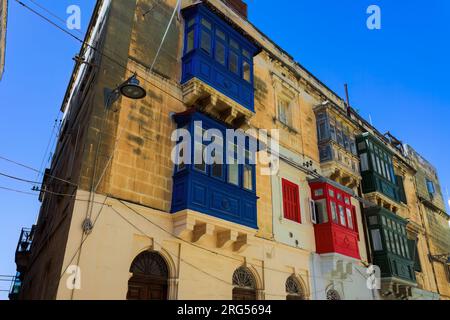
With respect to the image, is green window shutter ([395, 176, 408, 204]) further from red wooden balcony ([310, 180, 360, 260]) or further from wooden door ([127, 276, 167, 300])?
wooden door ([127, 276, 167, 300])

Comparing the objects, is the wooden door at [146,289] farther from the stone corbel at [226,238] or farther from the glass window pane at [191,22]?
the glass window pane at [191,22]

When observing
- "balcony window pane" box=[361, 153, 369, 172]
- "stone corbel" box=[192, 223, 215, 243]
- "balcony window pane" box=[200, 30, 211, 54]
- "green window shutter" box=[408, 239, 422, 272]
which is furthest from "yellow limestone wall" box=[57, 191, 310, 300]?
"green window shutter" box=[408, 239, 422, 272]

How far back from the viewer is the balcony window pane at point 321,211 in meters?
14.3

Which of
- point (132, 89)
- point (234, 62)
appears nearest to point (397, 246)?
point (234, 62)

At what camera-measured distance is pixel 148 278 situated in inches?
349

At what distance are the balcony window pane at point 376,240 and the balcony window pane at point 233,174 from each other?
9.31 m

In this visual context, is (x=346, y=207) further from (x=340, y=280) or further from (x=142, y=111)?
(x=142, y=111)

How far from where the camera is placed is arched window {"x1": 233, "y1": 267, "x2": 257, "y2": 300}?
35.1 feet

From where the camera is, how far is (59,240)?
8633 millimetres

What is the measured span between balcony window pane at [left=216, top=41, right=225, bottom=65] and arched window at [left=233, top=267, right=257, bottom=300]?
21.7 ft
